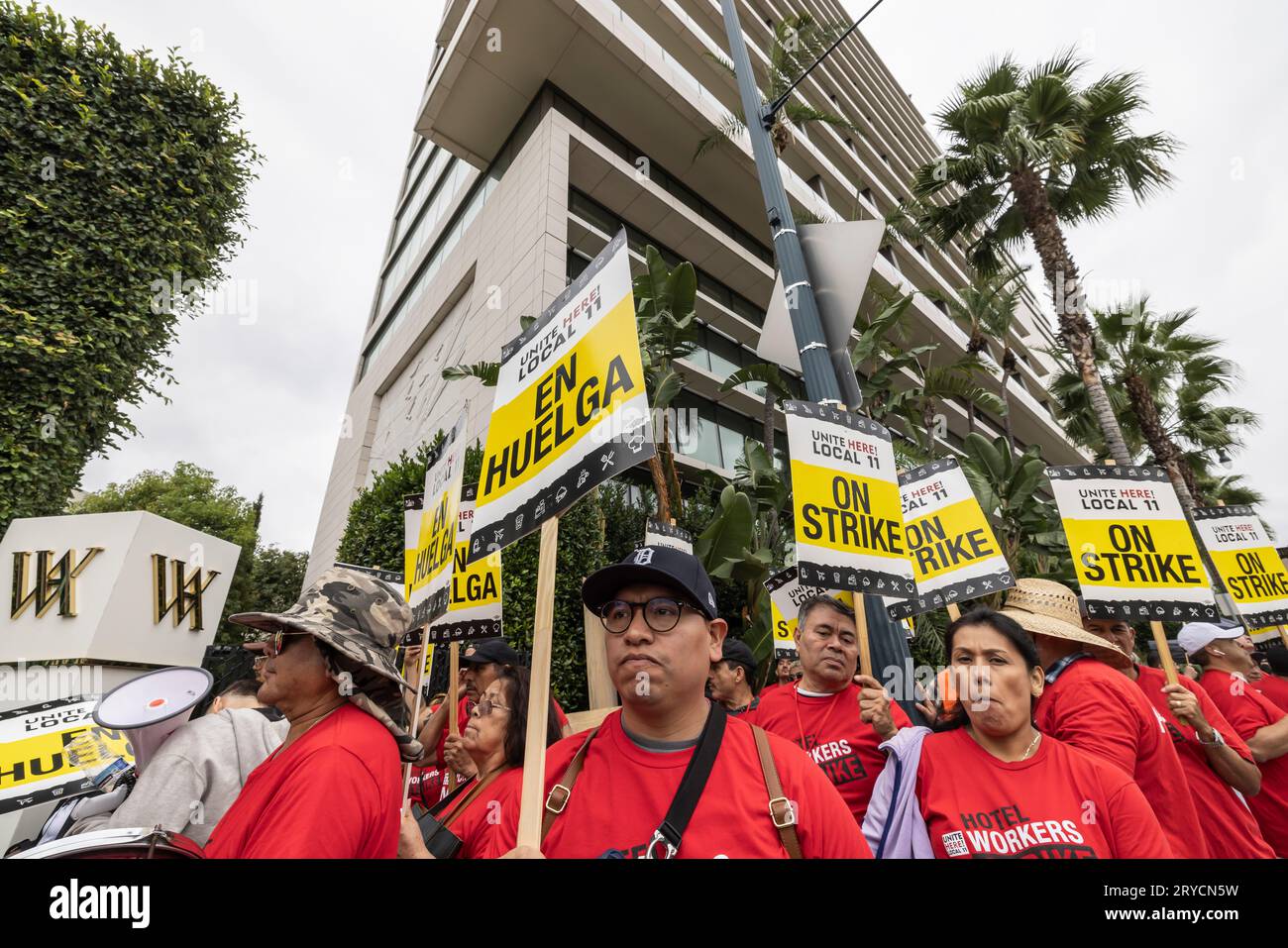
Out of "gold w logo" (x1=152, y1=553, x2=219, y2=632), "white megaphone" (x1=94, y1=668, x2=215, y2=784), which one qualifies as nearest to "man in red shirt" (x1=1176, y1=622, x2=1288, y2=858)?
"white megaphone" (x1=94, y1=668, x2=215, y2=784)

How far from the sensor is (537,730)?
5.11ft

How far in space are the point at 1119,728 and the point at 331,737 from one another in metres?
2.86

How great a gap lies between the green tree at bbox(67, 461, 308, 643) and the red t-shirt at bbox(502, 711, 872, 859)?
1104 inches

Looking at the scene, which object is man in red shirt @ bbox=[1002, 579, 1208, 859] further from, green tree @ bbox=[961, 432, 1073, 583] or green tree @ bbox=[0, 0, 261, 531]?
Answer: green tree @ bbox=[961, 432, 1073, 583]

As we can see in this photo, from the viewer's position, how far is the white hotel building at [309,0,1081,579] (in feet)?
47.4

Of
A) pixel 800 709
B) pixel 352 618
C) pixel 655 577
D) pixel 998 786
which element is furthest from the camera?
pixel 800 709

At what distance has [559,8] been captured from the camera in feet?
46.1

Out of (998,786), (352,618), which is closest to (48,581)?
(352,618)

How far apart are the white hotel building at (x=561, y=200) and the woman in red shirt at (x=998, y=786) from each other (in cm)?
1118

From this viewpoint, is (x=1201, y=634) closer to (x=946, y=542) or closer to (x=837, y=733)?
(x=946, y=542)

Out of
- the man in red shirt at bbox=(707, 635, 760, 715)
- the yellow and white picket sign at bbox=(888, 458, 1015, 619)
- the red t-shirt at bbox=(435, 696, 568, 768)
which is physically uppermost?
the yellow and white picket sign at bbox=(888, 458, 1015, 619)

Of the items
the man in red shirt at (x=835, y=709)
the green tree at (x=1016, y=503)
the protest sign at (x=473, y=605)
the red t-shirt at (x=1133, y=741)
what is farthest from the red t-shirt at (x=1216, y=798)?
the green tree at (x=1016, y=503)

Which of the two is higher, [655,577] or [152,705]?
[655,577]
